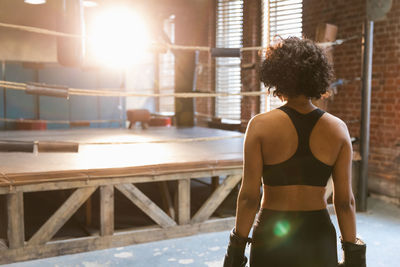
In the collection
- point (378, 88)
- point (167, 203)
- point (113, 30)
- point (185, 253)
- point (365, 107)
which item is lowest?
point (185, 253)

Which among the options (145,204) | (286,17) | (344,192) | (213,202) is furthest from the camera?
(286,17)

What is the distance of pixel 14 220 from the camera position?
3.00 meters

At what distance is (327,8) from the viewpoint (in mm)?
5641

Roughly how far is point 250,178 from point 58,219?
2.08m

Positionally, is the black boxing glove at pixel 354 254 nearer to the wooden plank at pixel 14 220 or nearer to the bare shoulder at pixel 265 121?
the bare shoulder at pixel 265 121

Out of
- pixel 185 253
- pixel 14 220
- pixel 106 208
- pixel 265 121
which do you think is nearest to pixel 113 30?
pixel 106 208

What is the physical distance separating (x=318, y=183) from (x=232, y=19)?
6924mm

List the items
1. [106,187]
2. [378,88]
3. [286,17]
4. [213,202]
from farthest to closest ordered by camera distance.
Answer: [286,17]
[378,88]
[213,202]
[106,187]

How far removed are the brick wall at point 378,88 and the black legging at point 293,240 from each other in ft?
11.8

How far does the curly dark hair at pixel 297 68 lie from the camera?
1.52m

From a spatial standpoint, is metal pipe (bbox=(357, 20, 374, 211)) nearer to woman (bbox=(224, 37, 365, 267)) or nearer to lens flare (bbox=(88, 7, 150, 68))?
woman (bbox=(224, 37, 365, 267))

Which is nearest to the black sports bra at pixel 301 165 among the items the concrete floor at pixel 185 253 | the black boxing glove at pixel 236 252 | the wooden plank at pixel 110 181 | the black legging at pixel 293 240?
the black legging at pixel 293 240

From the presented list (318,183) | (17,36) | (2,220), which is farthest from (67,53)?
(318,183)

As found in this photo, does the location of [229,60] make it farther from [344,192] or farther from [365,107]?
[344,192]
